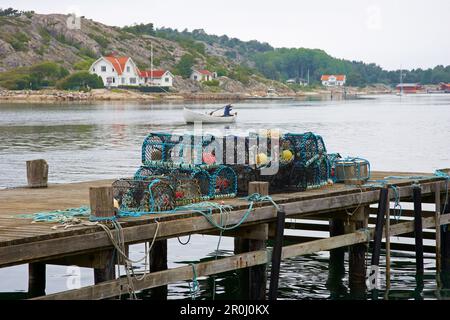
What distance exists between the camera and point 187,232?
517 inches

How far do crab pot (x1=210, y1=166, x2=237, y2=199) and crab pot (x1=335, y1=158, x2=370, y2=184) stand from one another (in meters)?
3.01

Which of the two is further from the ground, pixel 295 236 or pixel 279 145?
pixel 279 145

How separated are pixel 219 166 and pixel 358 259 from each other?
382cm

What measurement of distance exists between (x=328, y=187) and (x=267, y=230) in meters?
2.86

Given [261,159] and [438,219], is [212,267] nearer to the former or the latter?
[261,159]

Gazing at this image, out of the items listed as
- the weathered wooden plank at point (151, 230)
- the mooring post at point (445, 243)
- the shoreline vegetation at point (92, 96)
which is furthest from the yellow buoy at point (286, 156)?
the shoreline vegetation at point (92, 96)

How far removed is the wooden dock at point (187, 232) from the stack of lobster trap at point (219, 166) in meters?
0.44

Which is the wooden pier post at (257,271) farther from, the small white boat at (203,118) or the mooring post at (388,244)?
the small white boat at (203,118)

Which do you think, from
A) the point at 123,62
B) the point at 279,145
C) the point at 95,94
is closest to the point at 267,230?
the point at 279,145

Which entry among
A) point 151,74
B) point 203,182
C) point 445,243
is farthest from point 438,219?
point 151,74

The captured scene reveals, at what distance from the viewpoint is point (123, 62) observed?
164 meters

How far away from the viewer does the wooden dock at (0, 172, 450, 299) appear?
1130 centimetres

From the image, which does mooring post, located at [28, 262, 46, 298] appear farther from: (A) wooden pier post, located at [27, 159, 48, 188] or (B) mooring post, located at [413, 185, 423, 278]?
(B) mooring post, located at [413, 185, 423, 278]
